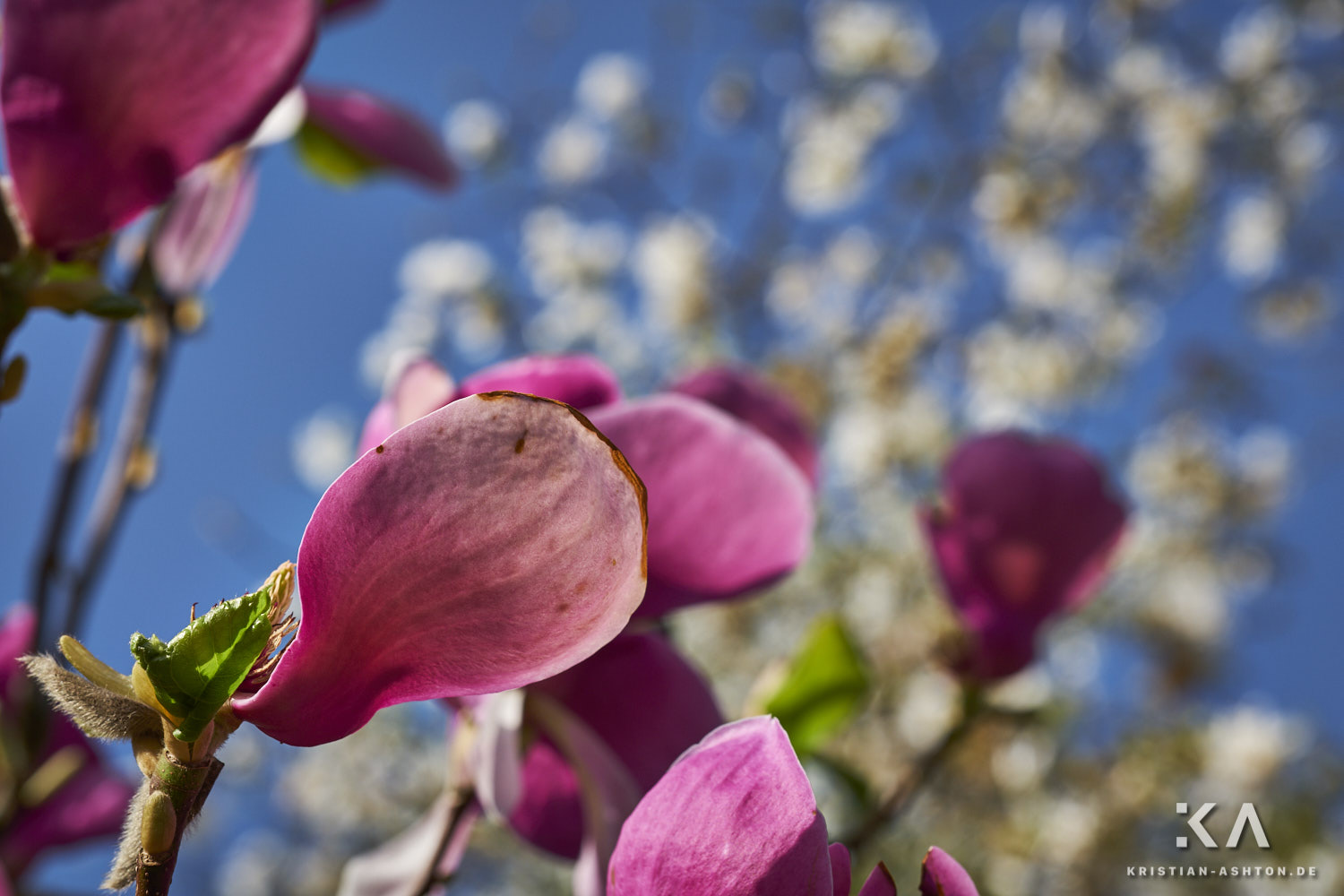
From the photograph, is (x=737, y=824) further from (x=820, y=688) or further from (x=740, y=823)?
(x=820, y=688)

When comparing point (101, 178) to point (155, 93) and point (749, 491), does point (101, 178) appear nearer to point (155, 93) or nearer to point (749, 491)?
point (155, 93)

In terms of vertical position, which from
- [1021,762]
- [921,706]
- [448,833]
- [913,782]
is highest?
[448,833]

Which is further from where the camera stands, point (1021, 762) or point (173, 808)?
point (1021, 762)

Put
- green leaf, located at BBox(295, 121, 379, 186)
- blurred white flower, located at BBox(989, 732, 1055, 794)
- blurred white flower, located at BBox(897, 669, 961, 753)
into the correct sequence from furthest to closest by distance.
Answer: blurred white flower, located at BBox(897, 669, 961, 753)
blurred white flower, located at BBox(989, 732, 1055, 794)
green leaf, located at BBox(295, 121, 379, 186)

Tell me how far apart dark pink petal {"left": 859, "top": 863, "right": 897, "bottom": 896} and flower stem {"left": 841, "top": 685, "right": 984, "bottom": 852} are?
18 cm

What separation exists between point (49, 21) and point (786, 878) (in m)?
0.20

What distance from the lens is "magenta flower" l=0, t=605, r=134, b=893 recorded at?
1.18ft

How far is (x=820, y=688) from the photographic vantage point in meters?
0.39

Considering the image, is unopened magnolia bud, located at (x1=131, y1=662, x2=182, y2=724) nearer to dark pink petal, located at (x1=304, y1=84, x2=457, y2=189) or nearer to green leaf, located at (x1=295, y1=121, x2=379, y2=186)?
dark pink petal, located at (x1=304, y1=84, x2=457, y2=189)

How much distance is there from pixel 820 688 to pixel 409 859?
18 centimetres

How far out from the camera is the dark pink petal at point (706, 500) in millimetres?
207

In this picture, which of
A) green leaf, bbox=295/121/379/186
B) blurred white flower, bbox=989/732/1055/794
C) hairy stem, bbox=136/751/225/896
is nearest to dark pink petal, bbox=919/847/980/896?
hairy stem, bbox=136/751/225/896

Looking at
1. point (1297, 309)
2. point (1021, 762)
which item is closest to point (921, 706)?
point (1021, 762)

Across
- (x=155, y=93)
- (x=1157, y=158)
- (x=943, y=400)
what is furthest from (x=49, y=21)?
(x=1157, y=158)
